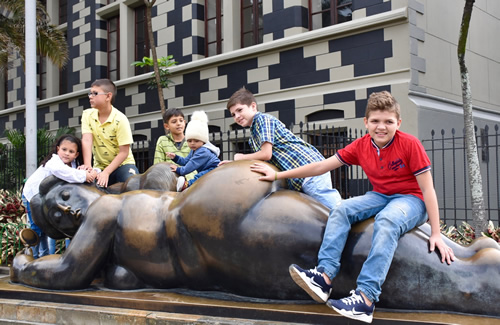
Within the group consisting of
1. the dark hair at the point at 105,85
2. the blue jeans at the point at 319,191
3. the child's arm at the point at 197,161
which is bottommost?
the blue jeans at the point at 319,191

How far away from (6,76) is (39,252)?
1962 centimetres

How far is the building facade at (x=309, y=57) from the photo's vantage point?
31.7ft

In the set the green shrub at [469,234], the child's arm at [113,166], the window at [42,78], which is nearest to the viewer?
the child's arm at [113,166]

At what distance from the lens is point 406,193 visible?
298cm

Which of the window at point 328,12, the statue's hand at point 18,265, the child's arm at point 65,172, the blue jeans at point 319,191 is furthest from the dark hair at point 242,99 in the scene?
the window at point 328,12

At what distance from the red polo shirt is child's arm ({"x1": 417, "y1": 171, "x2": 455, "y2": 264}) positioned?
0.18 feet

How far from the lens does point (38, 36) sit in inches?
620

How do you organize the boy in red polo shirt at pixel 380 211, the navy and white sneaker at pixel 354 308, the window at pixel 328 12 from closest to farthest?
the navy and white sneaker at pixel 354 308, the boy in red polo shirt at pixel 380 211, the window at pixel 328 12

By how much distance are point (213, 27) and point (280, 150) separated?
1019 cm

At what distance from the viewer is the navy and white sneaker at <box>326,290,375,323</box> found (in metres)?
2.56

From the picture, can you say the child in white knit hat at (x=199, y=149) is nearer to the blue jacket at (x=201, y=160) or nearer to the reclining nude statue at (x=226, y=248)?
the blue jacket at (x=201, y=160)

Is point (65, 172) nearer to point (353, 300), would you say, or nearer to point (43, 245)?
point (43, 245)

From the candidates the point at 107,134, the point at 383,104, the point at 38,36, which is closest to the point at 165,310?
the point at 383,104

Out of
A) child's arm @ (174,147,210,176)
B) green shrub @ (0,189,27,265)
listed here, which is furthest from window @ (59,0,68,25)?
child's arm @ (174,147,210,176)
